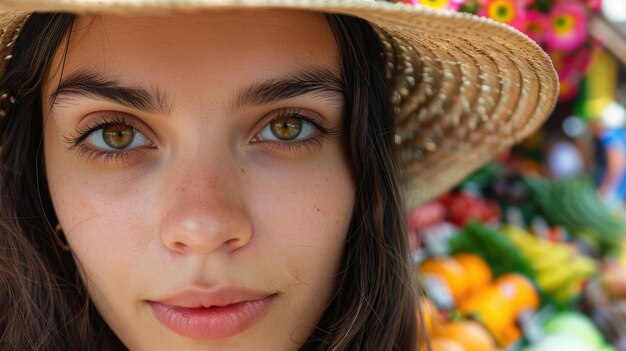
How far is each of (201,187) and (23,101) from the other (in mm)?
384

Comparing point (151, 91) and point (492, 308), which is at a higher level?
point (151, 91)

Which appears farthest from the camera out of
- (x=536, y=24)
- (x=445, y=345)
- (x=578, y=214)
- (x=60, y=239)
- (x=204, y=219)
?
(x=578, y=214)

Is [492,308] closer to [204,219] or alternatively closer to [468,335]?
[468,335]

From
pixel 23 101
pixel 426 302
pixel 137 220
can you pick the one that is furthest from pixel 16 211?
pixel 426 302

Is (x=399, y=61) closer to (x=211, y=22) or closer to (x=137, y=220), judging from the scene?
(x=211, y=22)

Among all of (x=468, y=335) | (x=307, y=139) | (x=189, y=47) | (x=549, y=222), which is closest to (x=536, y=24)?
(x=468, y=335)

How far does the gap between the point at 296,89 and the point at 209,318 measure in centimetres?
32

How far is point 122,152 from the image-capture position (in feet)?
3.08

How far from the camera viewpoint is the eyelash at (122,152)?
0.94m

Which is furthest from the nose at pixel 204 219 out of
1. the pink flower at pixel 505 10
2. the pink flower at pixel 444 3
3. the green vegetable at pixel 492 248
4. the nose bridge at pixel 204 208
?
the green vegetable at pixel 492 248

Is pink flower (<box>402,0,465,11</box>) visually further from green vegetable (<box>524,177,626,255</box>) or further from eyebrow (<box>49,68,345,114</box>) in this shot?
green vegetable (<box>524,177,626,255</box>)

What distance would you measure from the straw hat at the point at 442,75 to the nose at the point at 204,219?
23 centimetres

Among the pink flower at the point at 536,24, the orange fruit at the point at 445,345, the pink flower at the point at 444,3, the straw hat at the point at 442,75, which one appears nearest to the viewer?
the straw hat at the point at 442,75

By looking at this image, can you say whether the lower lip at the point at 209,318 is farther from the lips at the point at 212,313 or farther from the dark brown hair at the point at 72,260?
the dark brown hair at the point at 72,260
